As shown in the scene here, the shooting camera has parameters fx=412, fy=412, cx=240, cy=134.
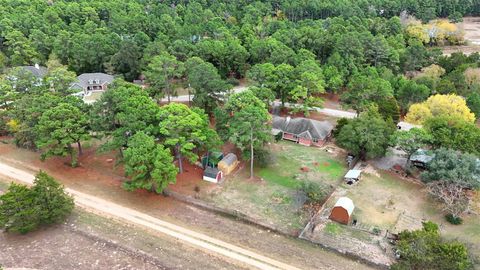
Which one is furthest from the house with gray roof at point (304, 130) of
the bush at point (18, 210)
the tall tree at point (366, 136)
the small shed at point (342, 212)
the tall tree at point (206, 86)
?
the bush at point (18, 210)

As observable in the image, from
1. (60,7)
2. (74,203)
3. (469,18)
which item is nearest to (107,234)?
(74,203)

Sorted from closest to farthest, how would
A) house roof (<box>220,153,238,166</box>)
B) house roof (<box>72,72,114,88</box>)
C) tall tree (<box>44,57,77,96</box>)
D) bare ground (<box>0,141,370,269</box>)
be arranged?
bare ground (<box>0,141,370,269</box>)
house roof (<box>220,153,238,166</box>)
tall tree (<box>44,57,77,96</box>)
house roof (<box>72,72,114,88</box>)

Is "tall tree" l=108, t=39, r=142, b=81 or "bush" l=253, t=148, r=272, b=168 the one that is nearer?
"bush" l=253, t=148, r=272, b=168

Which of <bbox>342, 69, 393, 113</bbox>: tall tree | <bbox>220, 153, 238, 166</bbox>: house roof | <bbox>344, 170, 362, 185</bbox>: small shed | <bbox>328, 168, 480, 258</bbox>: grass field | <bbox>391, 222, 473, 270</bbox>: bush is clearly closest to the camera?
<bbox>391, 222, 473, 270</bbox>: bush

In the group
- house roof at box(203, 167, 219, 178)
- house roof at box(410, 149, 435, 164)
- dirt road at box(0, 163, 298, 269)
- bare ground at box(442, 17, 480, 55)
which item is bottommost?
dirt road at box(0, 163, 298, 269)

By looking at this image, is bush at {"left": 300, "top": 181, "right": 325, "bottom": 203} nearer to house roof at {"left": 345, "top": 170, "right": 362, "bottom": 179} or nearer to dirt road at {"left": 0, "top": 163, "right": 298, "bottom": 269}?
house roof at {"left": 345, "top": 170, "right": 362, "bottom": 179}

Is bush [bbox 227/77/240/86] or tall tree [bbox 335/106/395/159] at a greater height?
bush [bbox 227/77/240/86]

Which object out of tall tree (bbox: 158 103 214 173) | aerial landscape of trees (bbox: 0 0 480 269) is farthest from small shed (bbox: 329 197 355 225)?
tall tree (bbox: 158 103 214 173)

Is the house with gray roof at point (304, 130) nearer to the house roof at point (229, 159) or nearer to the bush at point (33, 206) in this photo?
the house roof at point (229, 159)
